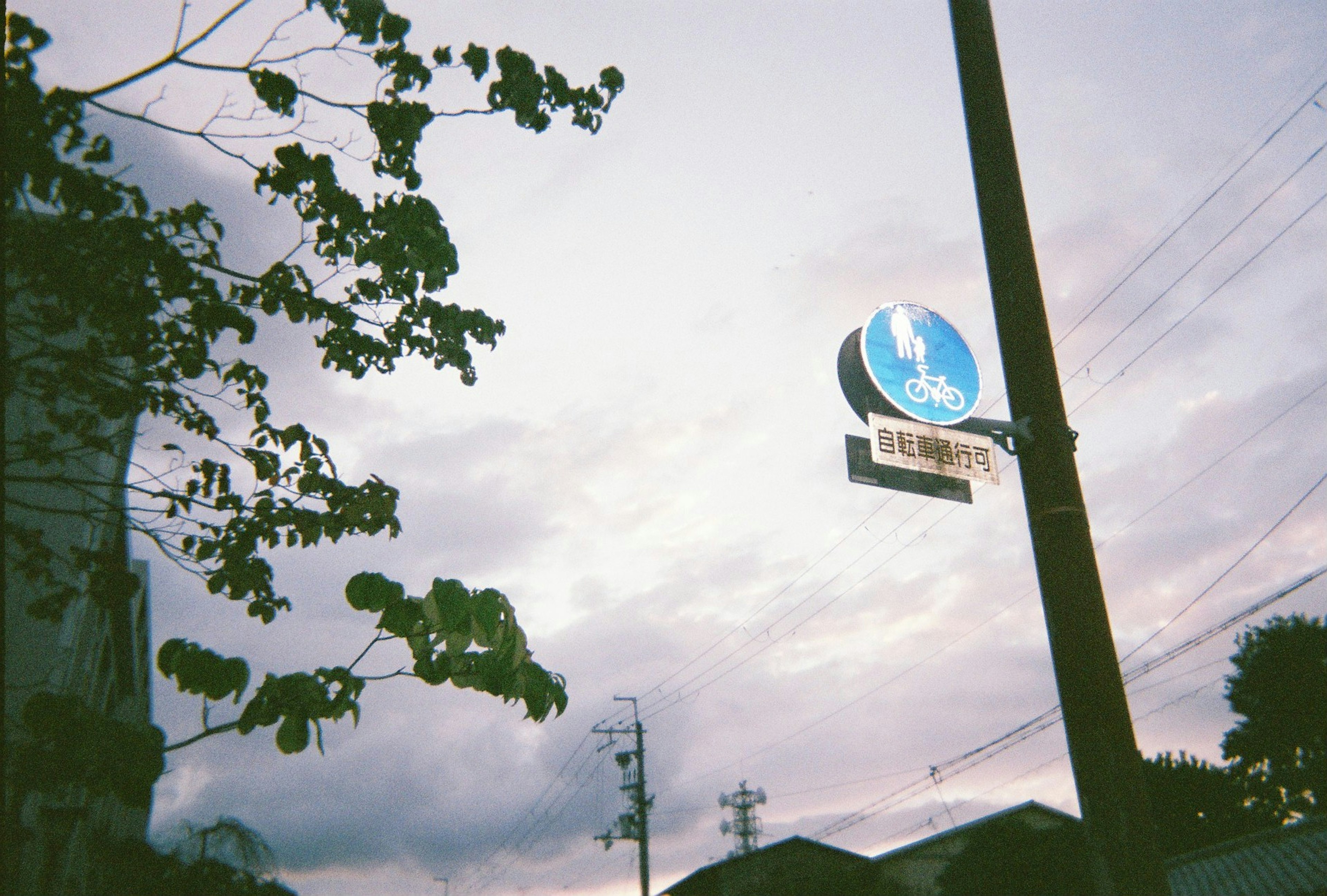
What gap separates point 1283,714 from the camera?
150 ft

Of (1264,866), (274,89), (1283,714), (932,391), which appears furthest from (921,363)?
(1283,714)

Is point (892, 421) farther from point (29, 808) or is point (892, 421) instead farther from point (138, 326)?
point (29, 808)

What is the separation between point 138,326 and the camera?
13.0 feet

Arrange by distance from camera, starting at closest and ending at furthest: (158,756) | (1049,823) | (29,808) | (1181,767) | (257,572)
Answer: (158,756) < (257,572) < (29,808) < (1049,823) < (1181,767)

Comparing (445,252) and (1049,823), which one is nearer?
(445,252)

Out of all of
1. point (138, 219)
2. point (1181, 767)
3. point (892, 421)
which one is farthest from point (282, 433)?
point (1181, 767)

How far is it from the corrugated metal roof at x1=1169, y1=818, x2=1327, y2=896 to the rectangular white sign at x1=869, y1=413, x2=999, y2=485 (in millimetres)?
23796

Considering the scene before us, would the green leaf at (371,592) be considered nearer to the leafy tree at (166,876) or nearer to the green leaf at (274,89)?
the green leaf at (274,89)

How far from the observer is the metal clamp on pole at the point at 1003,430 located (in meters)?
5.16

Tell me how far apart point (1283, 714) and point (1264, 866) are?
2499cm

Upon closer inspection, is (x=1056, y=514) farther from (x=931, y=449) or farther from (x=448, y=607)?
(x=448, y=607)

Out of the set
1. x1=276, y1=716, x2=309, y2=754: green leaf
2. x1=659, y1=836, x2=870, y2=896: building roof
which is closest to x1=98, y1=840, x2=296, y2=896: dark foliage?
x1=276, y1=716, x2=309, y2=754: green leaf

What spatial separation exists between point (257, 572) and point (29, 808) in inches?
258

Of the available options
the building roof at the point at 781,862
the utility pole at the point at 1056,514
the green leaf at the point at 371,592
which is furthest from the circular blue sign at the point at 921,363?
the building roof at the point at 781,862
